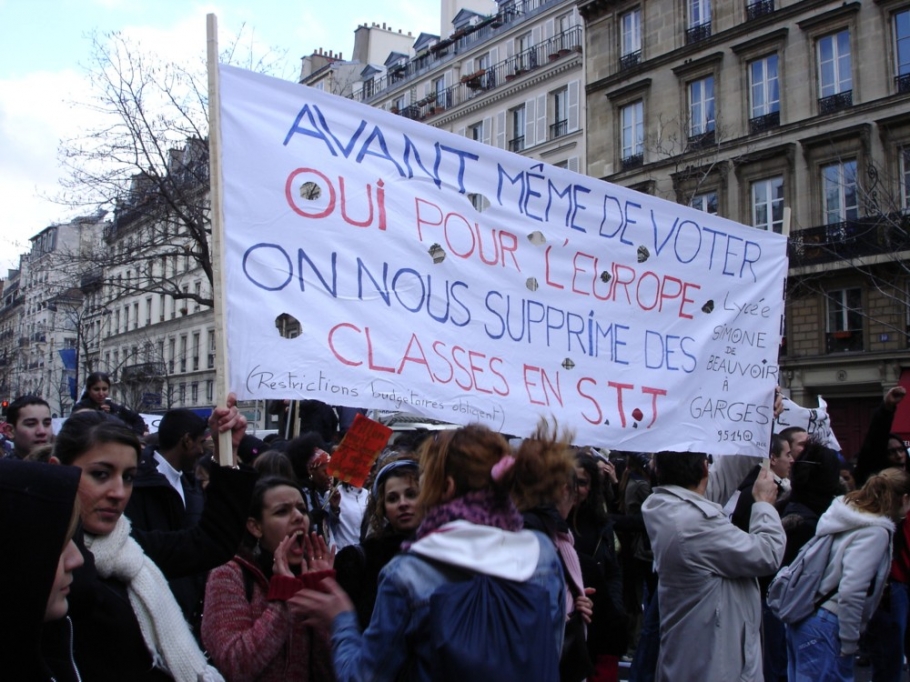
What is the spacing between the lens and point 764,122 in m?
27.1

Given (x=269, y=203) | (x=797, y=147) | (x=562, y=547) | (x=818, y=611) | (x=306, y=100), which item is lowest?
(x=818, y=611)

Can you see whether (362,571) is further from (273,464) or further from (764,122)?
(764,122)

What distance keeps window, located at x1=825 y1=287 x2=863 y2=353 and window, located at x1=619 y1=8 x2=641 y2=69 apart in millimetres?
11053

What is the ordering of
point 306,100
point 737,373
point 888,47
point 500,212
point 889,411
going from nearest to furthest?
point 306,100, point 500,212, point 737,373, point 889,411, point 888,47

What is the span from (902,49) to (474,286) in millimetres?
24898

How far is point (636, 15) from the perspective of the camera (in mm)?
31391

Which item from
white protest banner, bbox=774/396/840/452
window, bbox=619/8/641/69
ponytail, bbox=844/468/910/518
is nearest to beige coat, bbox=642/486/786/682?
ponytail, bbox=844/468/910/518

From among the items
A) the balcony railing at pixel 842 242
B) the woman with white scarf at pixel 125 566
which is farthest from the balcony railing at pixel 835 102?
the woman with white scarf at pixel 125 566

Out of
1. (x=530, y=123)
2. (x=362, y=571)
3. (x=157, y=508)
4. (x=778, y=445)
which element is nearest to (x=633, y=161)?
(x=530, y=123)

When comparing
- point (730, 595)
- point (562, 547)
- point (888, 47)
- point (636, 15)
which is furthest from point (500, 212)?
point (636, 15)

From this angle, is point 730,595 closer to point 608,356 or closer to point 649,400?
point 649,400

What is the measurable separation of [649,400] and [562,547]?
116 cm

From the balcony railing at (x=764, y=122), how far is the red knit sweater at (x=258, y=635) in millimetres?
26789

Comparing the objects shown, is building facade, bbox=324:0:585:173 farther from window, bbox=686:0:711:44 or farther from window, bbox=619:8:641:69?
window, bbox=686:0:711:44
